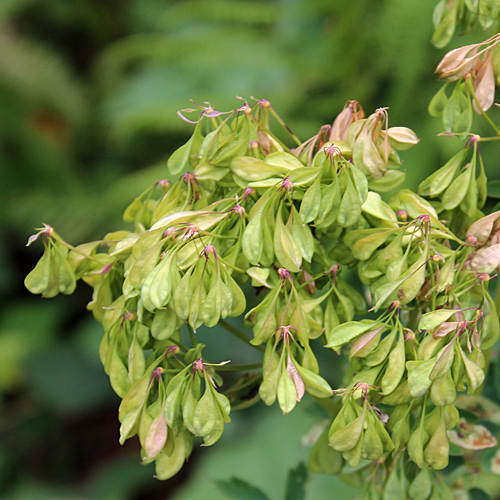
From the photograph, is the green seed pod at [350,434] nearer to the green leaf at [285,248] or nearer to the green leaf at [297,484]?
the green leaf at [285,248]

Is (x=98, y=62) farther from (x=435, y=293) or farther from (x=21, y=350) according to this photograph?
(x=435, y=293)

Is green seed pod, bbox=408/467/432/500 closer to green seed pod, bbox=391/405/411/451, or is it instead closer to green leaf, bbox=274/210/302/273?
green seed pod, bbox=391/405/411/451

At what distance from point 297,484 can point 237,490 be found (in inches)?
2.4

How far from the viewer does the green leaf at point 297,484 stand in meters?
0.49

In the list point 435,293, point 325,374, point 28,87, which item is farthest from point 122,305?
point 28,87

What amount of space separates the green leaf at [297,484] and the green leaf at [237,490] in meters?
0.03

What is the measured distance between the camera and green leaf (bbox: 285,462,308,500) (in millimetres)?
492

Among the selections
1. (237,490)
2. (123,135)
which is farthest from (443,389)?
(123,135)

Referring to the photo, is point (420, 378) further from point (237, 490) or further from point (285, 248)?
point (237, 490)

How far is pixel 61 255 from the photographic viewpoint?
0.35 metres

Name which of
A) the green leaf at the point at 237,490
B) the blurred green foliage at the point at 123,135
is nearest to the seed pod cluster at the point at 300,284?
the green leaf at the point at 237,490

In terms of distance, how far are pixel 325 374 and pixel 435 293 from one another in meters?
0.50

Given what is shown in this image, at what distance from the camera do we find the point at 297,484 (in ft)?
1.63

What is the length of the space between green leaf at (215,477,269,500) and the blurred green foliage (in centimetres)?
49
